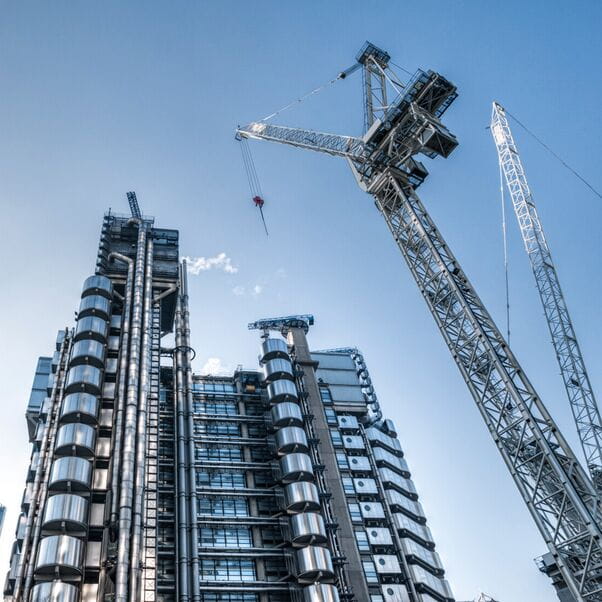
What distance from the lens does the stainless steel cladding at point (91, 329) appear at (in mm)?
79438

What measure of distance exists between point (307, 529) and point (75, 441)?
27667 mm

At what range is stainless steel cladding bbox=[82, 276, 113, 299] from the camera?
8506cm

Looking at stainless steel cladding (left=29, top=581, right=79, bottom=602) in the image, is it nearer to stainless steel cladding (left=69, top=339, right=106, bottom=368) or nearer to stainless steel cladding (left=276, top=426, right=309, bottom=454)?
stainless steel cladding (left=69, top=339, right=106, bottom=368)

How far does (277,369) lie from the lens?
91.5 m

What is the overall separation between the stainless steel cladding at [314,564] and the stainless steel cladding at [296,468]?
9.34 m

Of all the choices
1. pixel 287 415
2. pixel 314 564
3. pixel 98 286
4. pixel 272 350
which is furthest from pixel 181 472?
pixel 98 286

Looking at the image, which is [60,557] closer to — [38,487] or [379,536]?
[38,487]

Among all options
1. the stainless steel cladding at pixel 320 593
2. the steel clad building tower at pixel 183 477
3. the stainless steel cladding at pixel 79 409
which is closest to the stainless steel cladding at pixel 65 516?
the steel clad building tower at pixel 183 477

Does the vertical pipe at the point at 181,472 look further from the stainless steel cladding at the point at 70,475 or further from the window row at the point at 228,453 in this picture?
the stainless steel cladding at the point at 70,475

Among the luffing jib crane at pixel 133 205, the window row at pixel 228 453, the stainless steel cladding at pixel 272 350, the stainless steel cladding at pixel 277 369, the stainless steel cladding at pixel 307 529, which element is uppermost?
the luffing jib crane at pixel 133 205

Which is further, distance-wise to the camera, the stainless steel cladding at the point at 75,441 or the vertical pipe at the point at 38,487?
the stainless steel cladding at the point at 75,441

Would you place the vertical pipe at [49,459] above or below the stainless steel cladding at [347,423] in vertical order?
below

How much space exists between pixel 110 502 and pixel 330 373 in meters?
58.1

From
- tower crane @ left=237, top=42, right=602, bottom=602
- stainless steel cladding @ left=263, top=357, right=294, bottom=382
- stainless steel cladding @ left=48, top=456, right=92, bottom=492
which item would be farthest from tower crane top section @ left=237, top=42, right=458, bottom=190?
stainless steel cladding @ left=48, top=456, right=92, bottom=492
